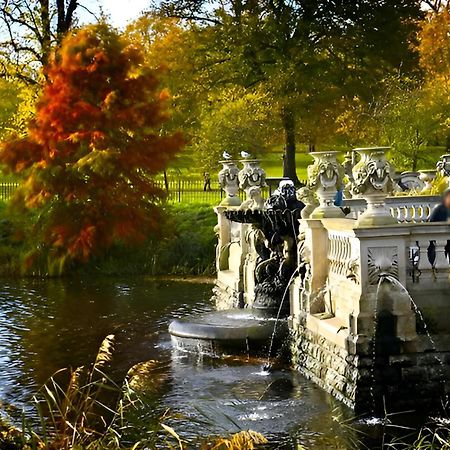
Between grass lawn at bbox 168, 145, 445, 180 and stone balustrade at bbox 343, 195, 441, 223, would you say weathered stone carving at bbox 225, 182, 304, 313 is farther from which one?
grass lawn at bbox 168, 145, 445, 180

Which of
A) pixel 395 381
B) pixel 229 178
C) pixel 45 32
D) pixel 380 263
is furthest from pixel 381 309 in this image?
pixel 45 32

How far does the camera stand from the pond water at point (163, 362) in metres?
9.07

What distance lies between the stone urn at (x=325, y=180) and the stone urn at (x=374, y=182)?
5.78ft

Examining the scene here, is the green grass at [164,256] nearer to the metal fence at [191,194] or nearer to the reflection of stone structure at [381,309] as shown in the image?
the metal fence at [191,194]

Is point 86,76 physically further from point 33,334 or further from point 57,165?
point 33,334

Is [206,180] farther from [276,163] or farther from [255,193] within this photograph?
[276,163]

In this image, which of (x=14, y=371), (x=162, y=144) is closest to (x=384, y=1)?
(x=162, y=144)

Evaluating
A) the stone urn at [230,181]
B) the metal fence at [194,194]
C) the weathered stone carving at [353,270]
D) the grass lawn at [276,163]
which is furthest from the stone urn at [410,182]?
the weathered stone carving at [353,270]

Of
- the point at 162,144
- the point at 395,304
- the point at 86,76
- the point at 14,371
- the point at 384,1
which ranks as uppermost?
the point at 384,1

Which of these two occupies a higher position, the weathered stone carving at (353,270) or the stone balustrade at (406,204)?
the stone balustrade at (406,204)

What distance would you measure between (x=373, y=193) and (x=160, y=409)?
320 cm

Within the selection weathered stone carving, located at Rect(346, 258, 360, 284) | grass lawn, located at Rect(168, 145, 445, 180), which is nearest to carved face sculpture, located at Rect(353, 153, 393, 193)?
weathered stone carving, located at Rect(346, 258, 360, 284)

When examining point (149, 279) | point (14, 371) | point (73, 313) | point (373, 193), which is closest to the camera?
point (373, 193)

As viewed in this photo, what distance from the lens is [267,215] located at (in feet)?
45.2
